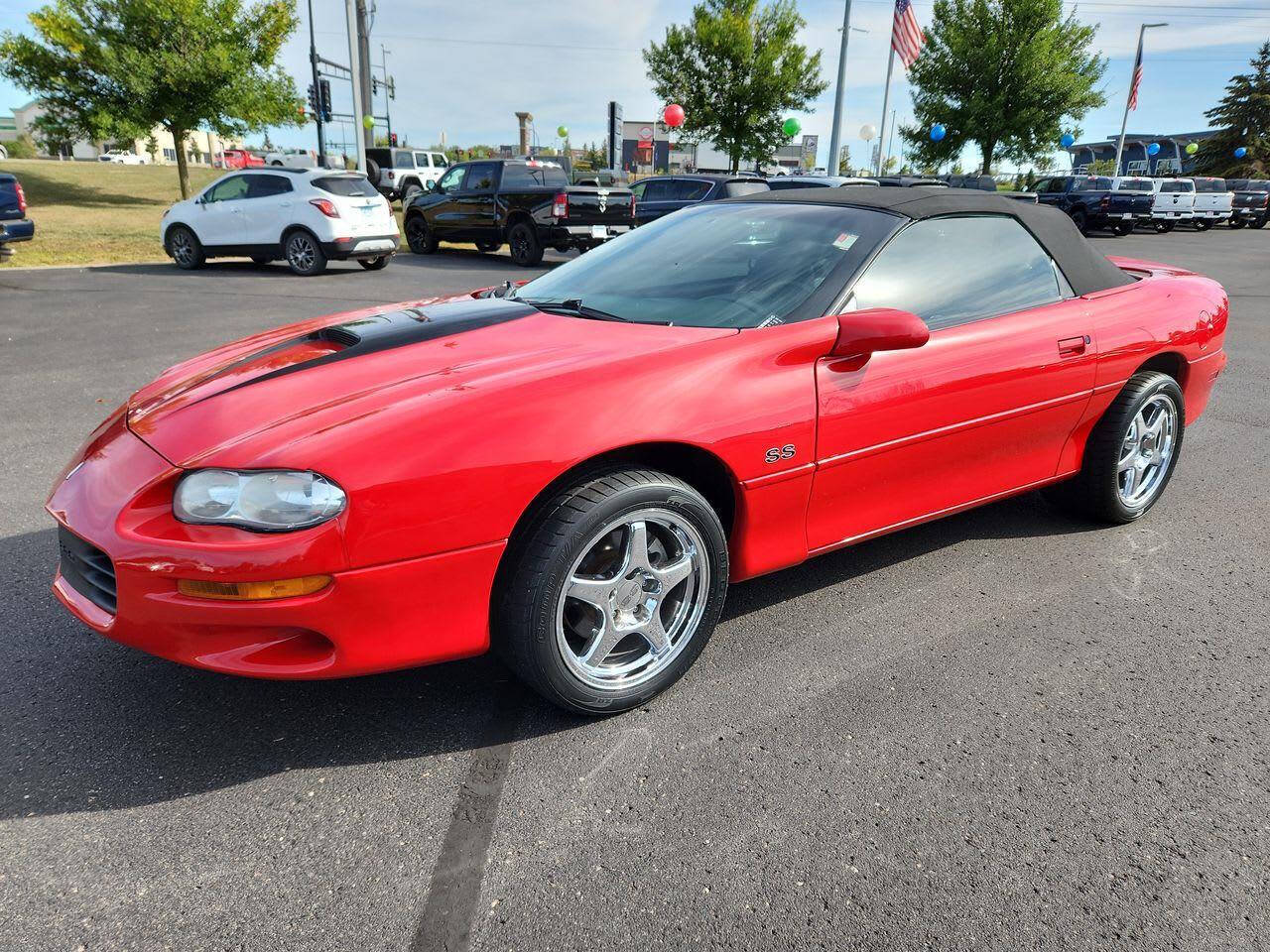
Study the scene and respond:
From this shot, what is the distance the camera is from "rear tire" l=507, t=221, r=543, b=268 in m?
15.0

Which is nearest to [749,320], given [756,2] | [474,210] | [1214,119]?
[474,210]

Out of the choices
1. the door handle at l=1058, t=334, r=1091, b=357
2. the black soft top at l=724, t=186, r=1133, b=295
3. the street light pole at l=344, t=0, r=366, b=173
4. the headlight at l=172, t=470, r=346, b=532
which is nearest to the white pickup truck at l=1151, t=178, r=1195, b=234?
the street light pole at l=344, t=0, r=366, b=173

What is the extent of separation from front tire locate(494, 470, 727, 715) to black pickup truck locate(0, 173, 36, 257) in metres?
14.3

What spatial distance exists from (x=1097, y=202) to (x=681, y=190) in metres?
16.1

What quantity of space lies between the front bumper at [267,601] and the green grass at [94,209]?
1392cm

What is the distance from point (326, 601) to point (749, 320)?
59.3 inches

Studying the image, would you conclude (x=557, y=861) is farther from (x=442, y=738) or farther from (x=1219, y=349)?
(x=1219, y=349)

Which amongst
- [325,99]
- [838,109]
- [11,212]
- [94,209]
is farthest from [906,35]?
[94,209]

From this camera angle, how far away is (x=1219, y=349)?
4.20 meters

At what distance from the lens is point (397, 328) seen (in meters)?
2.94

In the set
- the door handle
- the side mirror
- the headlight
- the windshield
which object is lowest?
the headlight

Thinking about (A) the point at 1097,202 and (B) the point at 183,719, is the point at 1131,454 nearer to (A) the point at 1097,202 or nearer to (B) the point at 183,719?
(B) the point at 183,719

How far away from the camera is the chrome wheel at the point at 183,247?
13773mm

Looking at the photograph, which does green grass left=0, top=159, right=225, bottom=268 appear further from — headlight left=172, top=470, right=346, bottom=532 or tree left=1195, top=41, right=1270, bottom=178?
tree left=1195, top=41, right=1270, bottom=178
